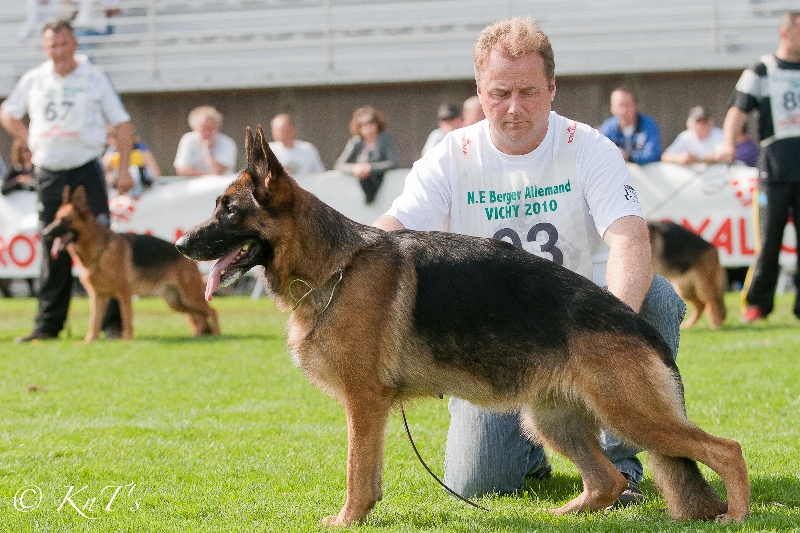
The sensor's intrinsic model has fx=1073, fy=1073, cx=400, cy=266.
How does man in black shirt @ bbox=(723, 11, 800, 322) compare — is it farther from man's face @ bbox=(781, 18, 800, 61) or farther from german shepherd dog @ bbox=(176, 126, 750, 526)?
german shepherd dog @ bbox=(176, 126, 750, 526)

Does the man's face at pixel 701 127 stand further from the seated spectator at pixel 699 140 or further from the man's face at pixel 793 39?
the man's face at pixel 793 39

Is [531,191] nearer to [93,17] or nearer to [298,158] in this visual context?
[298,158]

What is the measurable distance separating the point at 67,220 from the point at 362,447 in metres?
6.49

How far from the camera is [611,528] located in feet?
12.2

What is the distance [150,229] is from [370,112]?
3008 mm

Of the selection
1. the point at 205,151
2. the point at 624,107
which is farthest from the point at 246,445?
the point at 205,151

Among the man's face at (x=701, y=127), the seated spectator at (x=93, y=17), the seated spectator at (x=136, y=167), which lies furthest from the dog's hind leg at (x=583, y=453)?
the seated spectator at (x=93, y=17)

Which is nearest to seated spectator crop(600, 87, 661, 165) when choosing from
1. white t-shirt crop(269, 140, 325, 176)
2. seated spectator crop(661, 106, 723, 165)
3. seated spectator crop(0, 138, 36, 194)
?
seated spectator crop(661, 106, 723, 165)

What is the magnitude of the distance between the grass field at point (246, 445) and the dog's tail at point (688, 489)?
0.08 m

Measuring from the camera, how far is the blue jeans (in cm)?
432

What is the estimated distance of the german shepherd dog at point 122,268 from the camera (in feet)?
31.3

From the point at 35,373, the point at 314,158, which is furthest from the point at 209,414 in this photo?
the point at 314,158

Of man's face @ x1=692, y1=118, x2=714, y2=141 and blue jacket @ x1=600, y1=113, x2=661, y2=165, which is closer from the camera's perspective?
blue jacket @ x1=600, y1=113, x2=661, y2=165

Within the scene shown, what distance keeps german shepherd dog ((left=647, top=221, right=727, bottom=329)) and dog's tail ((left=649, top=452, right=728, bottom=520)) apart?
6.03 m
